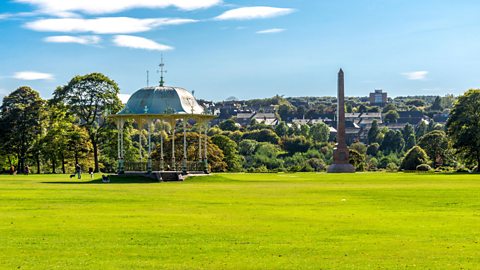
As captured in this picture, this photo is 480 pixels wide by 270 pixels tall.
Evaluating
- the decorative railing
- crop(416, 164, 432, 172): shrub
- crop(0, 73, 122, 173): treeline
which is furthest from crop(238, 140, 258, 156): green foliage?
the decorative railing

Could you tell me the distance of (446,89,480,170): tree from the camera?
94.7 meters

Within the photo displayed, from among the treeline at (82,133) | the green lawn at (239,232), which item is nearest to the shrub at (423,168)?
the treeline at (82,133)

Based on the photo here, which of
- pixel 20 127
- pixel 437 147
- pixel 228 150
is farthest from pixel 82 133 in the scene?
pixel 437 147

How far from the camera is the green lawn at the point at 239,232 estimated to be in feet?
63.2

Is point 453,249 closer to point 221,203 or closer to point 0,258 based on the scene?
point 0,258

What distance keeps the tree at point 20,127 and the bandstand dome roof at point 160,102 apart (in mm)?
27903

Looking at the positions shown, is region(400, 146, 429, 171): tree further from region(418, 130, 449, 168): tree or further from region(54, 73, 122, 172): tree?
region(54, 73, 122, 172): tree

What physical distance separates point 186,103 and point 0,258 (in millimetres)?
51721

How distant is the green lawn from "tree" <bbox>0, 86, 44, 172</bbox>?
5687 cm

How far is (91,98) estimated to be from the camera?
295ft

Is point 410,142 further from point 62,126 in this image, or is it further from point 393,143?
point 62,126

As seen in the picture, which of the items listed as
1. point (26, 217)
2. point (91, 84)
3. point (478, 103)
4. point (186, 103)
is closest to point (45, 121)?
point (91, 84)

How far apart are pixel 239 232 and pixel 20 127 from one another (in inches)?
2939

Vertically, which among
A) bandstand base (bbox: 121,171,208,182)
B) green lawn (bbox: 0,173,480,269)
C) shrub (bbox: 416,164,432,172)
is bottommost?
shrub (bbox: 416,164,432,172)
